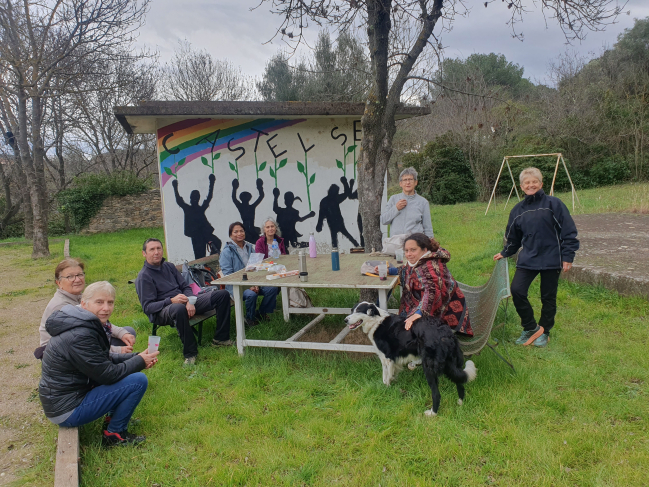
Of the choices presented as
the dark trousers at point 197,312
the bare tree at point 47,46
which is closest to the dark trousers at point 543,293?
the dark trousers at point 197,312

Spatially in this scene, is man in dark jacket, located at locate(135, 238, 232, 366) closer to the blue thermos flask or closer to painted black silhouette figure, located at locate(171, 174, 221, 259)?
the blue thermos flask

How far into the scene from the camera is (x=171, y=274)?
186 inches

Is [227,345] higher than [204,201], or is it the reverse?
[204,201]

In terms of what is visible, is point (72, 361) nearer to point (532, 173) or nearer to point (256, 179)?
point (532, 173)

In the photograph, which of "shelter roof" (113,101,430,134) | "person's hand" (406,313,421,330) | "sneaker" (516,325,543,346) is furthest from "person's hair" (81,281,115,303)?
"shelter roof" (113,101,430,134)

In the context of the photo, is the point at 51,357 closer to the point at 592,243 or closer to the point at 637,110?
the point at 592,243

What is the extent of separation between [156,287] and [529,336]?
13.1 feet

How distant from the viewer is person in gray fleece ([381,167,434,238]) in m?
5.10

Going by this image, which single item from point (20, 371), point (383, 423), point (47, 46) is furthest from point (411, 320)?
point (47, 46)

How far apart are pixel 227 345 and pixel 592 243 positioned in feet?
21.4

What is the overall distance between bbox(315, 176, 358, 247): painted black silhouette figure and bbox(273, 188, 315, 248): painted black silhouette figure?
24 centimetres

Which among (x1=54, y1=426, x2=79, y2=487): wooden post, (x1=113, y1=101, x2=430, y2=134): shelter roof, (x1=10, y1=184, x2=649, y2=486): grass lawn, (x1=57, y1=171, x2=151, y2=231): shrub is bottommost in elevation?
(x1=10, y1=184, x2=649, y2=486): grass lawn

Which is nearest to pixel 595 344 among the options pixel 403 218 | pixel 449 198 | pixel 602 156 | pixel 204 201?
pixel 403 218

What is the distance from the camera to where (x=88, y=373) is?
270cm
